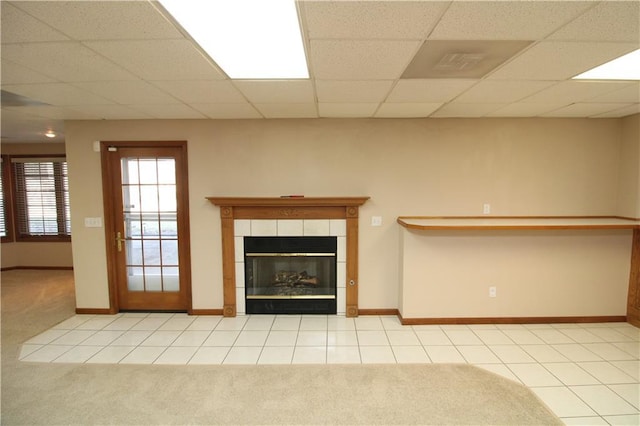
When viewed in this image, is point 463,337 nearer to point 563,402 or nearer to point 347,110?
point 563,402

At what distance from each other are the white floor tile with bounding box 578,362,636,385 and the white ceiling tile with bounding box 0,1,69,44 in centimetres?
448

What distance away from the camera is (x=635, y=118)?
3.44m

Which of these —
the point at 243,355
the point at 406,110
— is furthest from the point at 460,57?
the point at 243,355

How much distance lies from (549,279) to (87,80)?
16.1 feet

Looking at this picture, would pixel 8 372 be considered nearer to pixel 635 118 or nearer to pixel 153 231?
pixel 153 231

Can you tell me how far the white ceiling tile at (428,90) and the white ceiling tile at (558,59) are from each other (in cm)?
27

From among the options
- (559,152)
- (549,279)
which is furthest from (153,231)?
(559,152)

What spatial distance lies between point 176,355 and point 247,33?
2.83m

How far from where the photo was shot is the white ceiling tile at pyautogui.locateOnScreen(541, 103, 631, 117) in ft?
10.0

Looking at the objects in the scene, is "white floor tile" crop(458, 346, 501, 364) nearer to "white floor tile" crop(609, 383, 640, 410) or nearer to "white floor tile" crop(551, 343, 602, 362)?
"white floor tile" crop(551, 343, 602, 362)

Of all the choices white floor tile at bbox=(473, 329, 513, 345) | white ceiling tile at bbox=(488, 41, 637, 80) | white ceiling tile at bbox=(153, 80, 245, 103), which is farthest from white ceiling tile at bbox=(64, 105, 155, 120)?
white floor tile at bbox=(473, 329, 513, 345)

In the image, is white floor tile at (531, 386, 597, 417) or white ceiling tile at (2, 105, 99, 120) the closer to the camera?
white floor tile at (531, 386, 597, 417)

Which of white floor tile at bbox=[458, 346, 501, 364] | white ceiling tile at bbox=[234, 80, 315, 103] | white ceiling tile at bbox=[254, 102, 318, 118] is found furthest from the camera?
white ceiling tile at bbox=[254, 102, 318, 118]

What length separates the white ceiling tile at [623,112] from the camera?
3.12 meters
